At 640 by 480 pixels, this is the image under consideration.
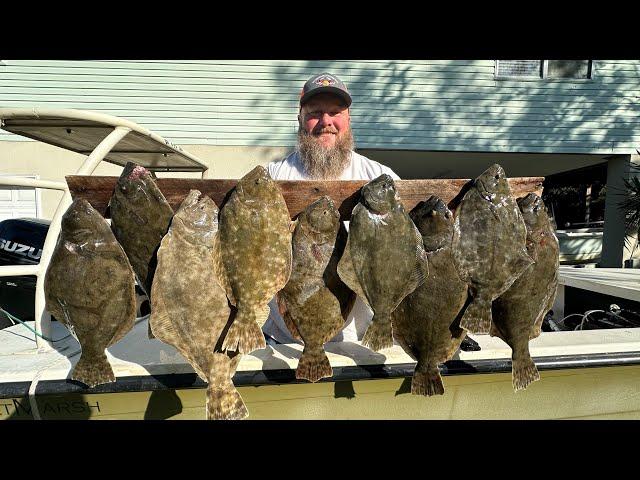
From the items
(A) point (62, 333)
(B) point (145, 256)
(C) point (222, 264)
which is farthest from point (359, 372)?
(A) point (62, 333)

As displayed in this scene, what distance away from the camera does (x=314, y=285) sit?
182cm

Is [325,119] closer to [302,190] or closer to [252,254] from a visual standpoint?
[302,190]

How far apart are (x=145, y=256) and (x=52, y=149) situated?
876 centimetres

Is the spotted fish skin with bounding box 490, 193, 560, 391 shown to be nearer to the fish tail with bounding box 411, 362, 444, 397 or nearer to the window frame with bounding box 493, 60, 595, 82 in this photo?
the fish tail with bounding box 411, 362, 444, 397

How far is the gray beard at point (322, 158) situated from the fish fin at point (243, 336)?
1.92 m

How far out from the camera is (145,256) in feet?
5.69

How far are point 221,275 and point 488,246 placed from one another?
1.22 metres

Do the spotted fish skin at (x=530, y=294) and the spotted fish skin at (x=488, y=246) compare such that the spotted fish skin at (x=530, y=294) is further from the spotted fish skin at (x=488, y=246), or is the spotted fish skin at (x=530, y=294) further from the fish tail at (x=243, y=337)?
the fish tail at (x=243, y=337)

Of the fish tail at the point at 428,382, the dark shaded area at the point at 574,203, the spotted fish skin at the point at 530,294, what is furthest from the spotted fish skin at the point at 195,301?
the dark shaded area at the point at 574,203

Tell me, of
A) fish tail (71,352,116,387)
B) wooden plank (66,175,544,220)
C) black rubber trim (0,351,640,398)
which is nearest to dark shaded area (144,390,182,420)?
black rubber trim (0,351,640,398)

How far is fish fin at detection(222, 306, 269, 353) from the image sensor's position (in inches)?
64.7

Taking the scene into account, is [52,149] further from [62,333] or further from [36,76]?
[62,333]

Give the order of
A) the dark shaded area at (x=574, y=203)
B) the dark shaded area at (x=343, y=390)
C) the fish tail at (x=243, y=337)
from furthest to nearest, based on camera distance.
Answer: the dark shaded area at (x=574, y=203)
the dark shaded area at (x=343, y=390)
the fish tail at (x=243, y=337)

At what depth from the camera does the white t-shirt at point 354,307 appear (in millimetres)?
2639
